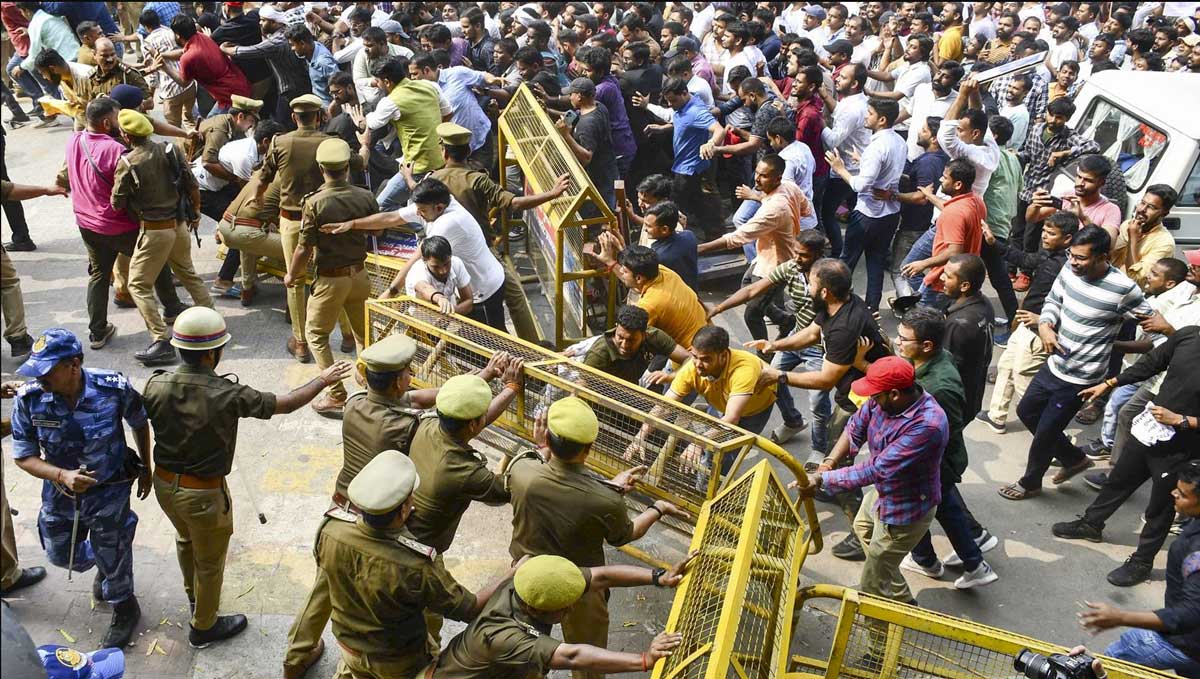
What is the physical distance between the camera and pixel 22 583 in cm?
534

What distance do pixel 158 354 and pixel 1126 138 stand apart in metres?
7.97

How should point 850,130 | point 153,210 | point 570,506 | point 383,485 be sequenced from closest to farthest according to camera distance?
point 383,485 → point 570,506 → point 153,210 → point 850,130

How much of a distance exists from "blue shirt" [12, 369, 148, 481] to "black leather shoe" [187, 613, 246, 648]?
943 millimetres

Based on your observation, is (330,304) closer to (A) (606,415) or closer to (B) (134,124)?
(B) (134,124)

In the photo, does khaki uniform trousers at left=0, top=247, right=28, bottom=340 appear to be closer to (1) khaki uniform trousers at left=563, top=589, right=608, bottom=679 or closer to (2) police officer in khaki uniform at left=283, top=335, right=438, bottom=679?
(2) police officer in khaki uniform at left=283, top=335, right=438, bottom=679

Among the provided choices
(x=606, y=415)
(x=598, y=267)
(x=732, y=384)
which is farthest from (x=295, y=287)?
(x=732, y=384)

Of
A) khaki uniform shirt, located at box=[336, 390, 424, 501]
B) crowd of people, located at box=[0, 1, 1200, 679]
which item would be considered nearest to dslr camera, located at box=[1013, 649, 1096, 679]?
crowd of people, located at box=[0, 1, 1200, 679]

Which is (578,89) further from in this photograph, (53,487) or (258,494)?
(53,487)

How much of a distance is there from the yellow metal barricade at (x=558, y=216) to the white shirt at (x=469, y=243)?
50cm

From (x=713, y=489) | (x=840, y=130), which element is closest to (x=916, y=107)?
(x=840, y=130)

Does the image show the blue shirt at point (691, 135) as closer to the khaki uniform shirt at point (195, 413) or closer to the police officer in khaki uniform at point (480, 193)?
the police officer in khaki uniform at point (480, 193)

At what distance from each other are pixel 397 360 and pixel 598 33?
7.91 meters

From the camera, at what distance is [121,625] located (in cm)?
503

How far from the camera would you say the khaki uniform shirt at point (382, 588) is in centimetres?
383
